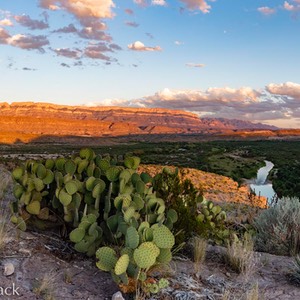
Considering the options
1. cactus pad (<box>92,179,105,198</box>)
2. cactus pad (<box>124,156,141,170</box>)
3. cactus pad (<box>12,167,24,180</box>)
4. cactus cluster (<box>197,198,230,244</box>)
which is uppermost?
cactus pad (<box>124,156,141,170</box>)

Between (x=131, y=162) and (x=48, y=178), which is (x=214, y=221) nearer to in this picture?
(x=131, y=162)

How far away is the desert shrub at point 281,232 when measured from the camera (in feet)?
22.6

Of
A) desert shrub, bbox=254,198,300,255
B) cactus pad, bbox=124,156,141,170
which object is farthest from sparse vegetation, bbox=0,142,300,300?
cactus pad, bbox=124,156,141,170

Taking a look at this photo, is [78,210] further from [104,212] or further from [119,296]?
[119,296]

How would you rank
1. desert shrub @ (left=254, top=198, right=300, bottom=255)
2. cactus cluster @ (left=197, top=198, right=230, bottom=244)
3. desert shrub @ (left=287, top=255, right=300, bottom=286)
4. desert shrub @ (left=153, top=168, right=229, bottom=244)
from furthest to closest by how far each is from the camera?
cactus cluster @ (left=197, top=198, right=230, bottom=244) → desert shrub @ (left=254, top=198, right=300, bottom=255) → desert shrub @ (left=153, top=168, right=229, bottom=244) → desert shrub @ (left=287, top=255, right=300, bottom=286)

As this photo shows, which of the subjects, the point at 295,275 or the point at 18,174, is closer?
the point at 295,275

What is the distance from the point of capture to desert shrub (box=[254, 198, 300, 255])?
6.90m

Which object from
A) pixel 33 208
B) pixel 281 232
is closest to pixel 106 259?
pixel 33 208

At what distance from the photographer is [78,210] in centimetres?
600

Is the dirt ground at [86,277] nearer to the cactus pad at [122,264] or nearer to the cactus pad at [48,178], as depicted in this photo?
the cactus pad at [122,264]

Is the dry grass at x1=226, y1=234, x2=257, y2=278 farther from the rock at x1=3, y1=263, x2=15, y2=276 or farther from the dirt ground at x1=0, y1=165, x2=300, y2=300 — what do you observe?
the rock at x1=3, y1=263, x2=15, y2=276

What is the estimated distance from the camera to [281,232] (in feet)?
23.1

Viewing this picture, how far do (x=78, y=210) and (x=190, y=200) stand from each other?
214 cm

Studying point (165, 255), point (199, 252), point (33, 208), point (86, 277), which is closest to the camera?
point (165, 255)
